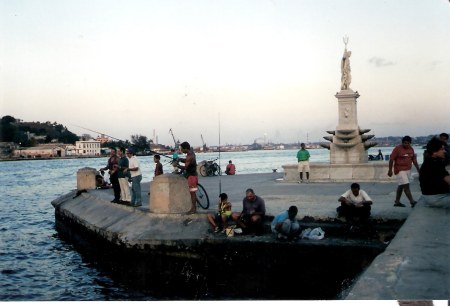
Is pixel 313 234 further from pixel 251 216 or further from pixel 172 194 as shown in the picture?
pixel 172 194

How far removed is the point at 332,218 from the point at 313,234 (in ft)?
2.36

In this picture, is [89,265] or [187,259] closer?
[187,259]

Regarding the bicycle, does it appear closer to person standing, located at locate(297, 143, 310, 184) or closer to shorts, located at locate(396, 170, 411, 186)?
person standing, located at locate(297, 143, 310, 184)

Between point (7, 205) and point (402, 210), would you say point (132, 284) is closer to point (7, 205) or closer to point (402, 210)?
point (402, 210)

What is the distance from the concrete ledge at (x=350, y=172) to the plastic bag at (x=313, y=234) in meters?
10.4

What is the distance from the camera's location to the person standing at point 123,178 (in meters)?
14.0

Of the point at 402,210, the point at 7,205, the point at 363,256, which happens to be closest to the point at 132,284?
the point at 363,256

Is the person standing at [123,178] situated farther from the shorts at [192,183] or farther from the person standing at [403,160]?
the person standing at [403,160]

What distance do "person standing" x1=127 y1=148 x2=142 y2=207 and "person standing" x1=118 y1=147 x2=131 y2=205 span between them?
0.45 m

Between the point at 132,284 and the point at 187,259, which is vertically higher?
the point at 187,259

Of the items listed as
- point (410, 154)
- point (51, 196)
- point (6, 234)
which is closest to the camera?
point (410, 154)

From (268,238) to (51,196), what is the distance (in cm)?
3073

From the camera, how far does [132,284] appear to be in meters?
10.8

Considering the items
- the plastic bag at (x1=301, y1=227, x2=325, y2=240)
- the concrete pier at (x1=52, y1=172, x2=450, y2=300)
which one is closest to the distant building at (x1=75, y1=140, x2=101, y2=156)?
the concrete pier at (x1=52, y1=172, x2=450, y2=300)
